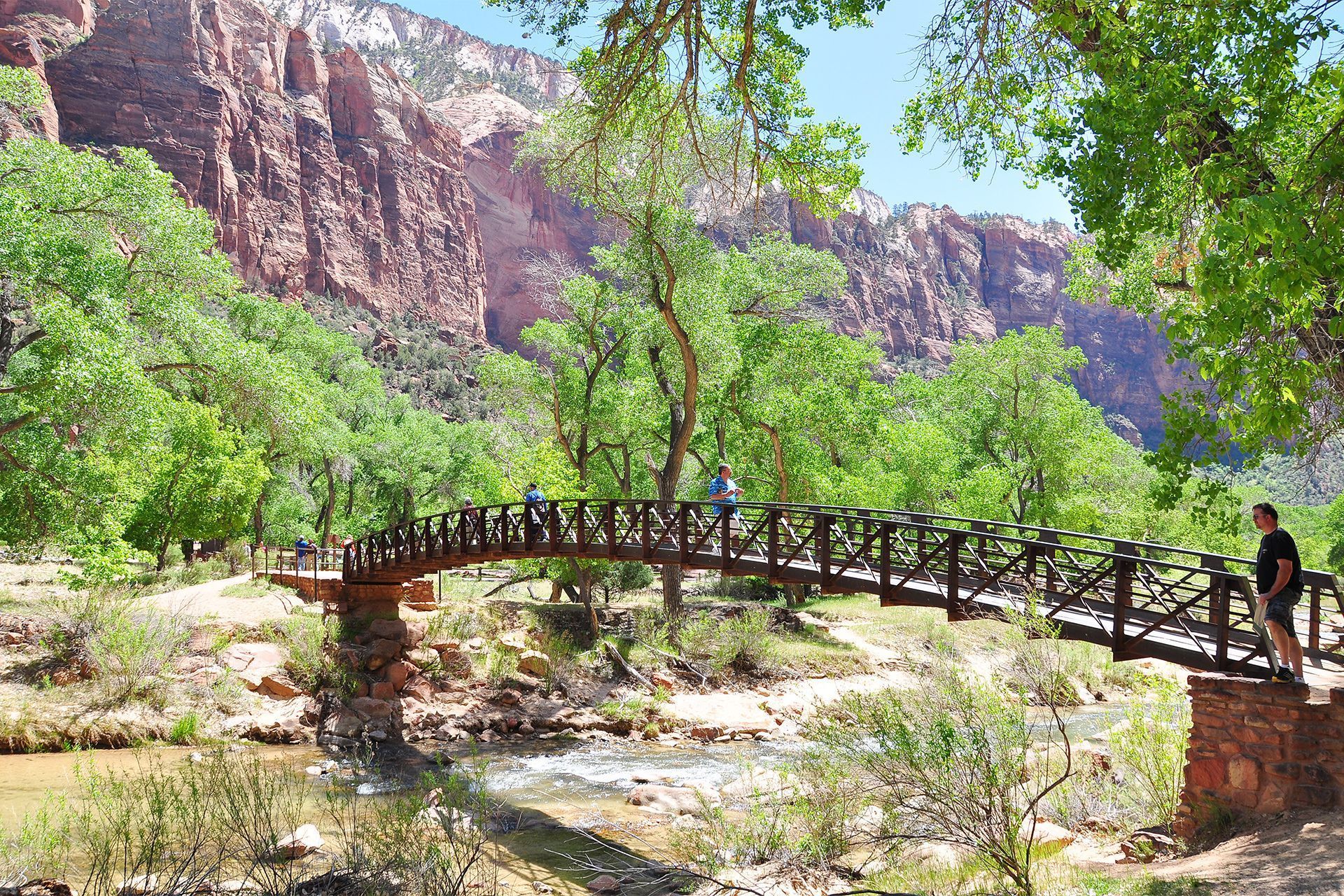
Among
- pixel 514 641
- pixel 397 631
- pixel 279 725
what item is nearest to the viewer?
pixel 279 725

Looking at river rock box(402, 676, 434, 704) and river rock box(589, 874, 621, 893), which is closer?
river rock box(589, 874, 621, 893)

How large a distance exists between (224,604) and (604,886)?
13.9 metres

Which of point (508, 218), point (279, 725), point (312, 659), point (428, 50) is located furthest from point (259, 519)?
point (428, 50)

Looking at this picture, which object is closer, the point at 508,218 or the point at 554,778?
the point at 554,778

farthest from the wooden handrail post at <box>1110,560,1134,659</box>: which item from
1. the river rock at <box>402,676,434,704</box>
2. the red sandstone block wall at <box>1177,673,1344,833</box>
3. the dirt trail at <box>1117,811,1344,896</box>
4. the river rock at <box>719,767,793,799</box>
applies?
the river rock at <box>402,676,434,704</box>

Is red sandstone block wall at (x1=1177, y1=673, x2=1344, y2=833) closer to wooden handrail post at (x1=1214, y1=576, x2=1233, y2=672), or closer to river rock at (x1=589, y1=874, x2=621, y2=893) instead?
wooden handrail post at (x1=1214, y1=576, x2=1233, y2=672)

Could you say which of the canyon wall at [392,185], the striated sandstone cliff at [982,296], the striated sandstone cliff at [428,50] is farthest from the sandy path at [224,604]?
the striated sandstone cliff at [982,296]

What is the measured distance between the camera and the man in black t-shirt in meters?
7.27

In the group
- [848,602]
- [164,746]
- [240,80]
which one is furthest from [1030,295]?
[164,746]

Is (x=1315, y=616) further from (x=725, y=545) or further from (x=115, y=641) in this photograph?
(x=115, y=641)

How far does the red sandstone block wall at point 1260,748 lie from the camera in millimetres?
7012

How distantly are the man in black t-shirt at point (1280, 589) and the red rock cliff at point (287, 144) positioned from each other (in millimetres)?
80650

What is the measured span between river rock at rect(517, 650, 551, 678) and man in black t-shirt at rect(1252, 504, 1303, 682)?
15039mm

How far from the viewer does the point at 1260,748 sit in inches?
290
